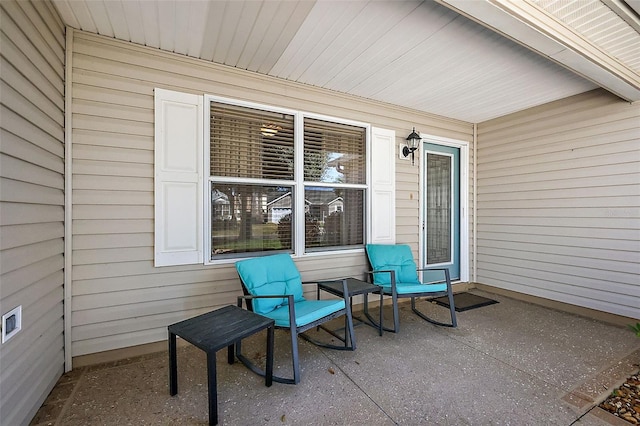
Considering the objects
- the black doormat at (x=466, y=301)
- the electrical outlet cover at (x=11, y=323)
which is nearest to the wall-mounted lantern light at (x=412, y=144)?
the black doormat at (x=466, y=301)

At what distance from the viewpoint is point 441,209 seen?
454 cm

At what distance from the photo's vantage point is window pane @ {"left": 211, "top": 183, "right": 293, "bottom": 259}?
291 centimetres

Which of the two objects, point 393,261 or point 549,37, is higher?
point 549,37

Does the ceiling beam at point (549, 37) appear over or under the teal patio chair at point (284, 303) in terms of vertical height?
over

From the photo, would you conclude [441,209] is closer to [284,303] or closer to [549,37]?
[549,37]

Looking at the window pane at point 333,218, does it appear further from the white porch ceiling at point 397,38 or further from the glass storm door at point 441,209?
the white porch ceiling at point 397,38

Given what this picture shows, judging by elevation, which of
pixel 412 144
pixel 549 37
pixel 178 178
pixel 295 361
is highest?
pixel 549 37

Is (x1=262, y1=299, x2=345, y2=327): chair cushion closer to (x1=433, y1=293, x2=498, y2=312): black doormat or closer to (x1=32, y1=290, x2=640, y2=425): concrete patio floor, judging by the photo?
(x1=32, y1=290, x2=640, y2=425): concrete patio floor

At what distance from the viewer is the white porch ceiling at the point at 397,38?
203cm

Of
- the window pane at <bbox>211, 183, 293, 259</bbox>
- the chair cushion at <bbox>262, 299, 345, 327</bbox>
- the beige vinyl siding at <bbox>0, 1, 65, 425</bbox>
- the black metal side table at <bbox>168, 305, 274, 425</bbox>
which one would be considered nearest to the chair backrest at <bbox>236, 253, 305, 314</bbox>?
the chair cushion at <bbox>262, 299, 345, 327</bbox>

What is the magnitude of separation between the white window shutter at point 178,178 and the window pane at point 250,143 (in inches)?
7.2

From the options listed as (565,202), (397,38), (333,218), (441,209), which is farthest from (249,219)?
(565,202)

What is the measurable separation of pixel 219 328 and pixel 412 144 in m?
3.33

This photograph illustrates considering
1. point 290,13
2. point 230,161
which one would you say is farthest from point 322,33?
point 230,161
